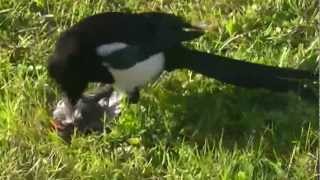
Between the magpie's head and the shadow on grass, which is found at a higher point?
the magpie's head

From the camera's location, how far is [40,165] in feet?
10.2

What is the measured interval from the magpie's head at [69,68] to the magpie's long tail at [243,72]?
311 mm

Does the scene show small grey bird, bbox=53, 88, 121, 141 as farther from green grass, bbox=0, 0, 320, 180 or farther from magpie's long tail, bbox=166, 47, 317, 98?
magpie's long tail, bbox=166, 47, 317, 98

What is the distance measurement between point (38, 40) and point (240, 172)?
3.84 feet

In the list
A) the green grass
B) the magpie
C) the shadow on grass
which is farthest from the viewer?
the magpie

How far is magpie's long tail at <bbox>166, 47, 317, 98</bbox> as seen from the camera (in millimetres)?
3332

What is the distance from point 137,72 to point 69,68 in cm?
24

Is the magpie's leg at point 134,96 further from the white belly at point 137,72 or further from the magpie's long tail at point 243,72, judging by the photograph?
the magpie's long tail at point 243,72

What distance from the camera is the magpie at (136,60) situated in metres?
3.30

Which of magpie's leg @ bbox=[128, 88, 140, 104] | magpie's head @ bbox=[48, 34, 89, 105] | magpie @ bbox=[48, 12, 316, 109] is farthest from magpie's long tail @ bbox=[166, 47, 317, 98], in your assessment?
magpie's head @ bbox=[48, 34, 89, 105]

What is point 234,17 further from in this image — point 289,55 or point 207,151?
point 207,151

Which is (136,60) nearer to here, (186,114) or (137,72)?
(137,72)

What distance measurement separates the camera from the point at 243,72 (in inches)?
133

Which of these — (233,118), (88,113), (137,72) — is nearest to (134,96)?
(137,72)
